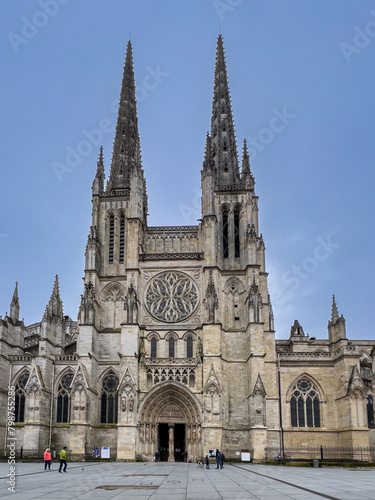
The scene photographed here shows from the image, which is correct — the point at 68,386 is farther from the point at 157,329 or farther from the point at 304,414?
the point at 304,414

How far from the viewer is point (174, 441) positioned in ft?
135

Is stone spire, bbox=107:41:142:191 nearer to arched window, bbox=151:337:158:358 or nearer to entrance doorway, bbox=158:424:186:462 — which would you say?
arched window, bbox=151:337:158:358

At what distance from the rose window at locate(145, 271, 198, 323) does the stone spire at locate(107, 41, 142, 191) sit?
10682 millimetres

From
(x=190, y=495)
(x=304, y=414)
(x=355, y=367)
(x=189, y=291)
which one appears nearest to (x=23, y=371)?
(x=189, y=291)

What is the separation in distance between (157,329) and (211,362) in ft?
18.3

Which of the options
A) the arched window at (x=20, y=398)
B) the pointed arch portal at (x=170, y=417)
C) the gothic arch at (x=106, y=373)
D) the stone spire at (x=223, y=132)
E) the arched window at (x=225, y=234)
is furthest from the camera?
the stone spire at (x=223, y=132)

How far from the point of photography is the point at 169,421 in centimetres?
3925

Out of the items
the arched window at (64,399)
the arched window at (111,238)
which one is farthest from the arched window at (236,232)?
the arched window at (64,399)

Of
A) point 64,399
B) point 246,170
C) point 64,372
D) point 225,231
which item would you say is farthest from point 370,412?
point 64,372

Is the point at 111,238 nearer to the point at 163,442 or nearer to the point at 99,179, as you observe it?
the point at 99,179

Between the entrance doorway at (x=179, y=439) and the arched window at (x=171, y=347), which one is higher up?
the arched window at (x=171, y=347)

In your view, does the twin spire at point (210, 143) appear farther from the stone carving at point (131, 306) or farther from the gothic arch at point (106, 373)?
the gothic arch at point (106, 373)

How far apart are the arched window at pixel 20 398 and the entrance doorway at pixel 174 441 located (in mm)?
10671

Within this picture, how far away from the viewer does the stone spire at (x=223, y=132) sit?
4969 centimetres
